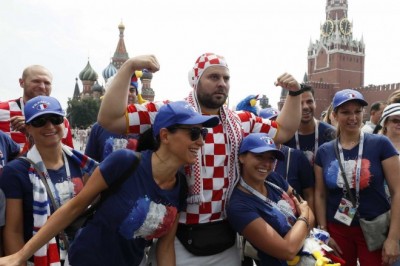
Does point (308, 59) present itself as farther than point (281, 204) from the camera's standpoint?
Yes

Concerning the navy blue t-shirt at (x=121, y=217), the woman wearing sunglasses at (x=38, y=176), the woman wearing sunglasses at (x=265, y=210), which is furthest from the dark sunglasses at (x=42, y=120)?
the woman wearing sunglasses at (x=265, y=210)

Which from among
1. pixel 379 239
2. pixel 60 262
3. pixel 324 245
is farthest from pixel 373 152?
pixel 60 262

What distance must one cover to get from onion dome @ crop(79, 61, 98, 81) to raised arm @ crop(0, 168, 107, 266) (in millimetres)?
65529

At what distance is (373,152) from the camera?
3.16m

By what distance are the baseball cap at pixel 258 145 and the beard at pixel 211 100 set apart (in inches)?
12.0

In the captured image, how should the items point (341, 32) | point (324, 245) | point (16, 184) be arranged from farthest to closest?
point (341, 32), point (324, 245), point (16, 184)

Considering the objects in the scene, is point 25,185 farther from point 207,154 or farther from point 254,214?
point 254,214

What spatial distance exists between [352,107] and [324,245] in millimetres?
1188

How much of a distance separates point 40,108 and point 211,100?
1134 millimetres

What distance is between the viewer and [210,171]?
268 centimetres

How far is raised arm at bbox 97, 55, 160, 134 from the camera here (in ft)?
8.07

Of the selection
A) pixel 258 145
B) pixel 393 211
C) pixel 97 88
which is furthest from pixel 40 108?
pixel 97 88

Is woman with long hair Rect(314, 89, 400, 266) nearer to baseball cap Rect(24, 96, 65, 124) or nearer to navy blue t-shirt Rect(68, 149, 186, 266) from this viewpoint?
navy blue t-shirt Rect(68, 149, 186, 266)

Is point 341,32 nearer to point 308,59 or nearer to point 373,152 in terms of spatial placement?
point 308,59
